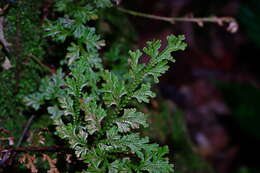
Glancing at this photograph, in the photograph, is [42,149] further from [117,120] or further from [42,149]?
[117,120]

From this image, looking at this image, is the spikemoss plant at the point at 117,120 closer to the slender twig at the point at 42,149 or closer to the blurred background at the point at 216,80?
the slender twig at the point at 42,149

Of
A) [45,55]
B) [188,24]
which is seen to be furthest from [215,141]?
[45,55]

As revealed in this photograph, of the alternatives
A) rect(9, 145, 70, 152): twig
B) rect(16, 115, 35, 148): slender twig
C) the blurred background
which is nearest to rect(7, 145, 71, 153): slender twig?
rect(9, 145, 70, 152): twig

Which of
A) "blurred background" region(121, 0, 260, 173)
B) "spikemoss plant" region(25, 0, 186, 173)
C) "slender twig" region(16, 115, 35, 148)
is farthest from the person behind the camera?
"blurred background" region(121, 0, 260, 173)

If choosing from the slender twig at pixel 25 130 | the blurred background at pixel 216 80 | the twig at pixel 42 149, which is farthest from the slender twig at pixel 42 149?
the blurred background at pixel 216 80

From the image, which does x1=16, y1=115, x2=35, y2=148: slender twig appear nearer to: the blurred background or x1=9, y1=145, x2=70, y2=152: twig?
x1=9, y1=145, x2=70, y2=152: twig

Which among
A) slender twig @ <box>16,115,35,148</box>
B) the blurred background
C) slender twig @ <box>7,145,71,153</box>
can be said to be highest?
the blurred background

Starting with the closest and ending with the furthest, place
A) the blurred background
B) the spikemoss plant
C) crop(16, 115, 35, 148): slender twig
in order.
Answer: the spikemoss plant → crop(16, 115, 35, 148): slender twig → the blurred background

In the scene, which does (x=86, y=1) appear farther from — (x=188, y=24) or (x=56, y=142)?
(x=188, y=24)

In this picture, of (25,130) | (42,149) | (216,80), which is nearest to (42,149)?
(42,149)
